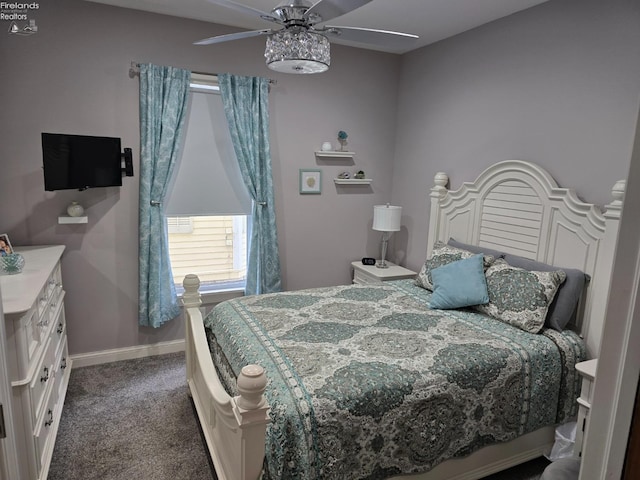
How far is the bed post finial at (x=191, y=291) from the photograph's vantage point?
2.62 meters

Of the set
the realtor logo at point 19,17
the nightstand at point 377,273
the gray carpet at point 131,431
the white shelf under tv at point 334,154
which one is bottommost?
the gray carpet at point 131,431

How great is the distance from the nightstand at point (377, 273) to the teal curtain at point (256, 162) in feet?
2.60

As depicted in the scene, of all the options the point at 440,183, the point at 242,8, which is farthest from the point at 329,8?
the point at 440,183

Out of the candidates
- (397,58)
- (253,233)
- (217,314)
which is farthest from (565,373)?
(397,58)

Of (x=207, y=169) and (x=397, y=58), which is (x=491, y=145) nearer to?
(x=397, y=58)

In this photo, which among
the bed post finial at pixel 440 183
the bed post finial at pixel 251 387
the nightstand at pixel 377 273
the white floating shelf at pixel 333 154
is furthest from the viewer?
the white floating shelf at pixel 333 154

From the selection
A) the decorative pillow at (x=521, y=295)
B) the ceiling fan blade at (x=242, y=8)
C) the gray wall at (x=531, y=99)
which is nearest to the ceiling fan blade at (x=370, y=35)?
the ceiling fan blade at (x=242, y=8)

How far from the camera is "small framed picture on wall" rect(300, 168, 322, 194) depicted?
393 cm

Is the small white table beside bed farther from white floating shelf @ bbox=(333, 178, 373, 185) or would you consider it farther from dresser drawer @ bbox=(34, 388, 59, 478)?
white floating shelf @ bbox=(333, 178, 373, 185)

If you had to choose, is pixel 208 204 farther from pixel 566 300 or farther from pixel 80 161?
pixel 566 300

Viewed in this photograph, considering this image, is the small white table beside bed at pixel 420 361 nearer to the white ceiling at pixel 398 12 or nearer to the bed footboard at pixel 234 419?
the bed footboard at pixel 234 419

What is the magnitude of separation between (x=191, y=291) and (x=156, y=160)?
121cm

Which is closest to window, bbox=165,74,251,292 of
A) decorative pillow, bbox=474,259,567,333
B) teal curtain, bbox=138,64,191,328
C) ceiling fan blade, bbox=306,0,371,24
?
teal curtain, bbox=138,64,191,328

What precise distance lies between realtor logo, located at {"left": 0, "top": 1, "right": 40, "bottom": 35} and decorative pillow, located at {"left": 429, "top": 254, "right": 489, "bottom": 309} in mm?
3136
